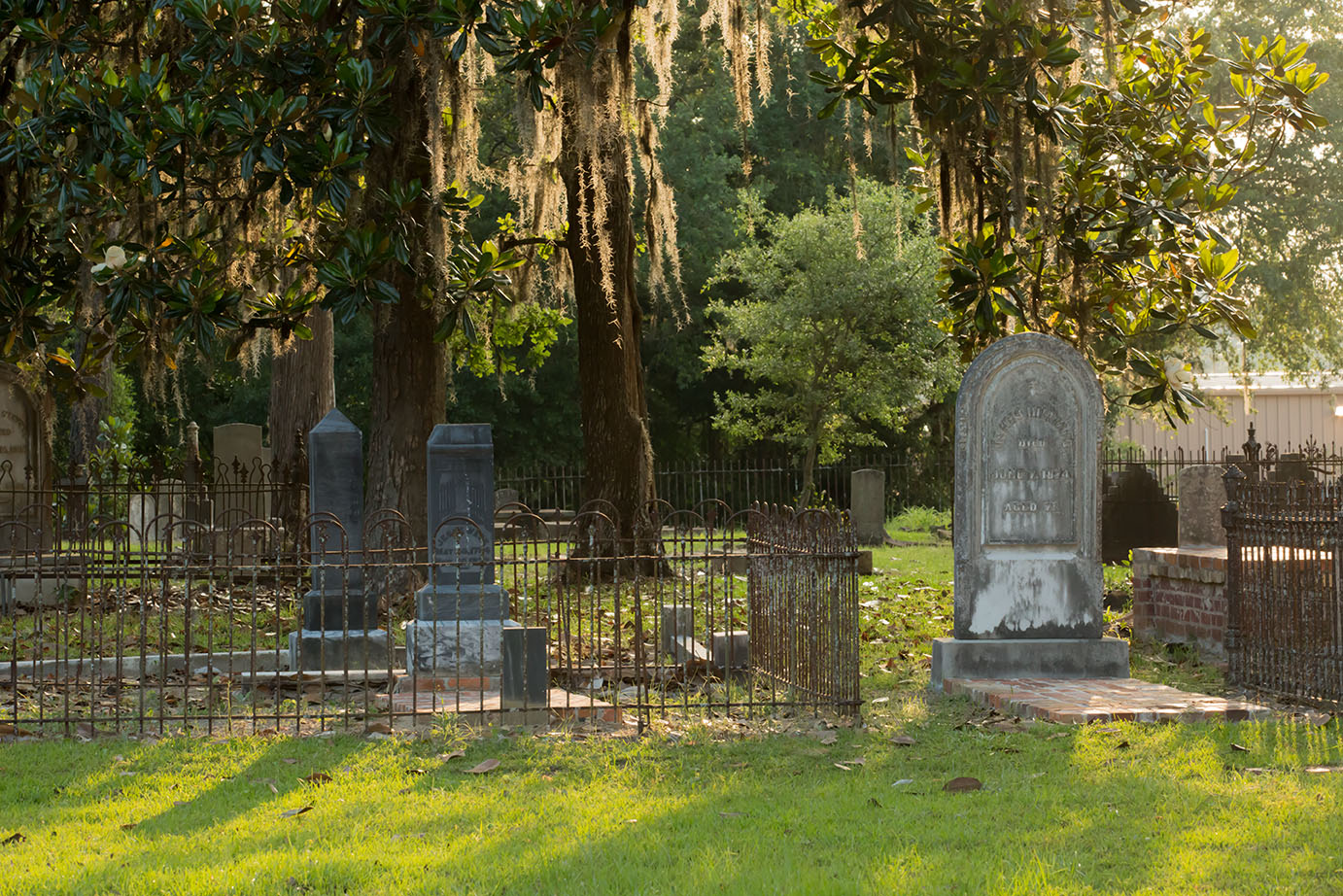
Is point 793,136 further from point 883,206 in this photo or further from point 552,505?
point 552,505

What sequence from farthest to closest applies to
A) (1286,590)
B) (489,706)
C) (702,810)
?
1. (1286,590)
2. (489,706)
3. (702,810)

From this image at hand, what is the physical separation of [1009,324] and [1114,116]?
2.08 meters

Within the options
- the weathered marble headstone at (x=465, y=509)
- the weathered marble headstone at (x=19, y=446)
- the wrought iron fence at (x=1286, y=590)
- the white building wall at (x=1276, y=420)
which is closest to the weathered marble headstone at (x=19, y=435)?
the weathered marble headstone at (x=19, y=446)

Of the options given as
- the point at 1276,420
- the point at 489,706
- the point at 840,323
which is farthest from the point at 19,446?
the point at 1276,420

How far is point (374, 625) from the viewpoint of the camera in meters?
10.3

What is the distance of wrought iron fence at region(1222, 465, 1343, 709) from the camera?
8070mm

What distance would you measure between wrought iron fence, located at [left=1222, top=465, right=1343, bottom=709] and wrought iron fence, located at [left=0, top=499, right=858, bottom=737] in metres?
2.64

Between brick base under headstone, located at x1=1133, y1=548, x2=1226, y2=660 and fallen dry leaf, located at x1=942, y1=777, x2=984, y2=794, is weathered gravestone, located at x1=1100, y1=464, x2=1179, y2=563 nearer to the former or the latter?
brick base under headstone, located at x1=1133, y1=548, x2=1226, y2=660

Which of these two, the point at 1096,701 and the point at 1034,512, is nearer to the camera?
the point at 1096,701

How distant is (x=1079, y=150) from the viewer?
36.2ft

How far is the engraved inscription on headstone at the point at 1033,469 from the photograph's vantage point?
9.33m

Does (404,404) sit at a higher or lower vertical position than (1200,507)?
higher

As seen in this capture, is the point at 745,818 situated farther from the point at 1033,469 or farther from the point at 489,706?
the point at 1033,469

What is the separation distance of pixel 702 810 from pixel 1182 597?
21.5ft
